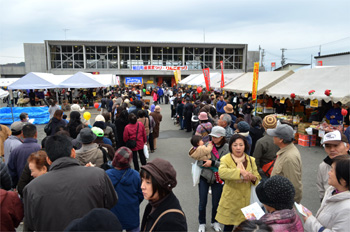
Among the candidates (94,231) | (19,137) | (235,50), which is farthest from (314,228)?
(235,50)

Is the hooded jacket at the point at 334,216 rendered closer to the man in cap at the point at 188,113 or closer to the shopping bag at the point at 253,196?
the shopping bag at the point at 253,196

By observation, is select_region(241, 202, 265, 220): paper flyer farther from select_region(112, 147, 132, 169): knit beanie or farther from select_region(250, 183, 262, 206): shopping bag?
select_region(112, 147, 132, 169): knit beanie

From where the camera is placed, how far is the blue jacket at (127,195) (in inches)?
117

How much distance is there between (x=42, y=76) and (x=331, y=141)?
15.1 meters

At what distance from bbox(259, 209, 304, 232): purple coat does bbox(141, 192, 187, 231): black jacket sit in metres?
0.64

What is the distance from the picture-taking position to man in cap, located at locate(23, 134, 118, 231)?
205 cm

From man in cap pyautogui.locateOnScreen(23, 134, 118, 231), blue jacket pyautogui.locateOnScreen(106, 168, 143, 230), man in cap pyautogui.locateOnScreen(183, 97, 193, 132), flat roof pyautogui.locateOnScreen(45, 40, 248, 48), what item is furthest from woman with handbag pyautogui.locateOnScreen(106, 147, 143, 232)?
flat roof pyautogui.locateOnScreen(45, 40, 248, 48)

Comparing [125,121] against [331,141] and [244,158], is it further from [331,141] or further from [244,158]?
[331,141]

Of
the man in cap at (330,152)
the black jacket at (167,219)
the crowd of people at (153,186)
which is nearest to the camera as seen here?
the black jacket at (167,219)

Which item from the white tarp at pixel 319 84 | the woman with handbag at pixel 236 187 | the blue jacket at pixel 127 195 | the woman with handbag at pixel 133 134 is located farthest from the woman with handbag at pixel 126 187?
the white tarp at pixel 319 84

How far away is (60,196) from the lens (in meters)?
2.05

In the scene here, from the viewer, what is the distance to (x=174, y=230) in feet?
5.77

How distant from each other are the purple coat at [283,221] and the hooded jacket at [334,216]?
41cm

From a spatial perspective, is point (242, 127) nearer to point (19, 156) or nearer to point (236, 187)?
point (236, 187)
